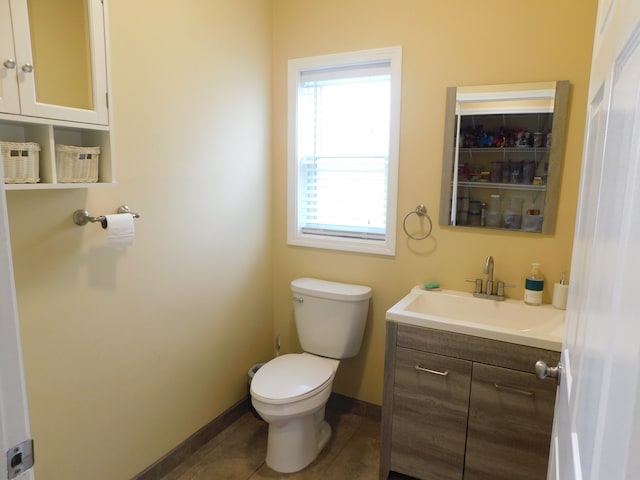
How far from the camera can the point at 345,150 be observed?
2.51m

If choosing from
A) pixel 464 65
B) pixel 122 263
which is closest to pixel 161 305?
pixel 122 263

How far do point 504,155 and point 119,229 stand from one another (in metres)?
1.75

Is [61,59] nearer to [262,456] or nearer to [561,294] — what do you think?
[262,456]

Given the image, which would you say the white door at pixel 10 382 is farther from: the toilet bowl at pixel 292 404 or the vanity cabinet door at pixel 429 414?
the vanity cabinet door at pixel 429 414

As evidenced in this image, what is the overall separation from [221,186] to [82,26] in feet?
3.29

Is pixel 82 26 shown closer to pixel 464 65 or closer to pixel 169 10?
pixel 169 10

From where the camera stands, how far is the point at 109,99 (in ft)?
4.73

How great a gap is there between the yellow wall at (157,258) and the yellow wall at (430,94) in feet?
0.71

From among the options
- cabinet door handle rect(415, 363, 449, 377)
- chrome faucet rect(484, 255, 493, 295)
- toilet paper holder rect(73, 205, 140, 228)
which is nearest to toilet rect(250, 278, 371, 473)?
cabinet door handle rect(415, 363, 449, 377)

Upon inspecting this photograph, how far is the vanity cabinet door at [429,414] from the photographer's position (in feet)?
5.88

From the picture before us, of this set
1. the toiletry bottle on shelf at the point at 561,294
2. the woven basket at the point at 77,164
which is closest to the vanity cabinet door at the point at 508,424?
the toiletry bottle on shelf at the point at 561,294

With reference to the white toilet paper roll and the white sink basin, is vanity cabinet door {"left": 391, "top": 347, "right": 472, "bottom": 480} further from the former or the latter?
the white toilet paper roll

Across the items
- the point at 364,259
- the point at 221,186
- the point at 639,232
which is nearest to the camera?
the point at 639,232

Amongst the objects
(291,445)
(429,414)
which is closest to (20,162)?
(291,445)
